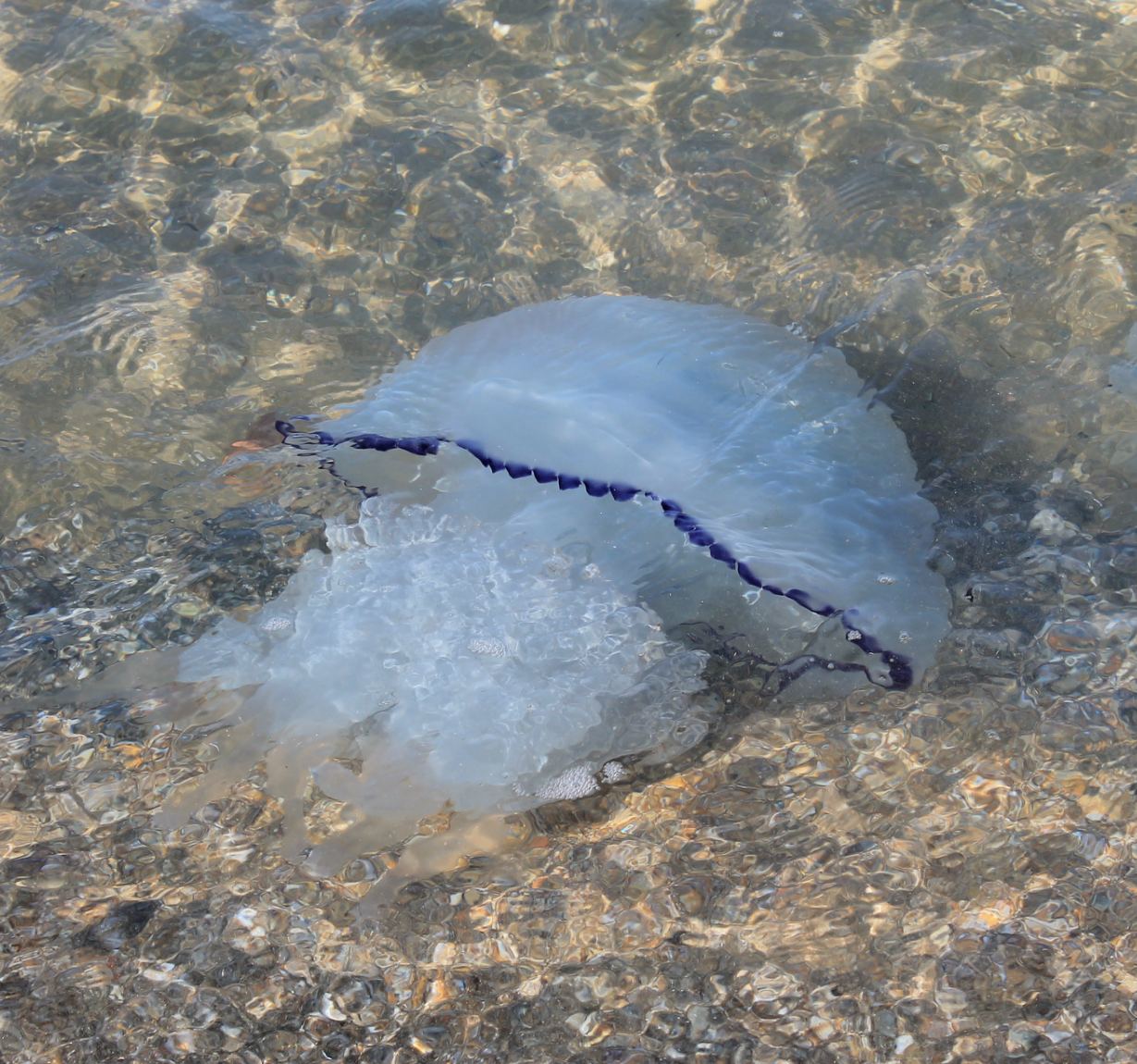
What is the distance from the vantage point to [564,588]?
140 inches

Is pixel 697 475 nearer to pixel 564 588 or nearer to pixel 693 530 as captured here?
pixel 693 530

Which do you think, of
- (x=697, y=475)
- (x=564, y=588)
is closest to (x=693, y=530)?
(x=697, y=475)

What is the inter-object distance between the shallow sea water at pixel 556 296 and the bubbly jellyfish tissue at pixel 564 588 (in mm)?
155

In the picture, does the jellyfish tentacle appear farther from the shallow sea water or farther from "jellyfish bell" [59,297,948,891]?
the shallow sea water

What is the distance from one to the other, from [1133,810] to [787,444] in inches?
57.6

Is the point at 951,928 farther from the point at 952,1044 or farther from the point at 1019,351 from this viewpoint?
the point at 1019,351

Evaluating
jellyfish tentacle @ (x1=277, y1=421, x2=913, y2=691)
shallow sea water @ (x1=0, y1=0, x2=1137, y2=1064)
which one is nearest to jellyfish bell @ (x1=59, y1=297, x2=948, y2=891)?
jellyfish tentacle @ (x1=277, y1=421, x2=913, y2=691)

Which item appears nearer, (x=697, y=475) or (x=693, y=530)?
(x=693, y=530)

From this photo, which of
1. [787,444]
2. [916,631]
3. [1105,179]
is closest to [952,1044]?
[916,631]

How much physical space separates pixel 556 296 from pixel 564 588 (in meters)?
1.76

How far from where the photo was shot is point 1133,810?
3.21m

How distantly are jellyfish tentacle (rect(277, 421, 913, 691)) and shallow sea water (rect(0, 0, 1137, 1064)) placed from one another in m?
0.13

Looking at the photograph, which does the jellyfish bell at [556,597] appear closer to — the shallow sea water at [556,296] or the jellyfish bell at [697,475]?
the jellyfish bell at [697,475]

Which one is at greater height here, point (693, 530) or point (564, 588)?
point (693, 530)
